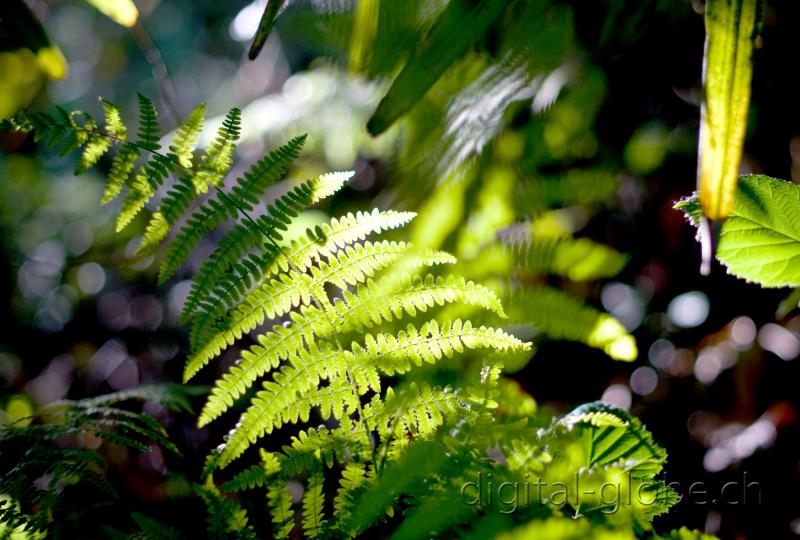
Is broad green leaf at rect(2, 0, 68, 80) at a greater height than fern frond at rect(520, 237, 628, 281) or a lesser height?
greater

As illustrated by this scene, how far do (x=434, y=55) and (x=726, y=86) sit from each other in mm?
383

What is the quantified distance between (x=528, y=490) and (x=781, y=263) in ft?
1.41

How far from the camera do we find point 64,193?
2.09 meters

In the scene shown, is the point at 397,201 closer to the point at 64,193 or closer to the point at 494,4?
the point at 494,4

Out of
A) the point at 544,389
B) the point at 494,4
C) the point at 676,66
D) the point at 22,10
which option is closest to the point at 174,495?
the point at 544,389

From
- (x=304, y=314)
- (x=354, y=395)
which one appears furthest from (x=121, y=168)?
(x=354, y=395)

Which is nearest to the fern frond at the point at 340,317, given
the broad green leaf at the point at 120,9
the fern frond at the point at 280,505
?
the fern frond at the point at 280,505

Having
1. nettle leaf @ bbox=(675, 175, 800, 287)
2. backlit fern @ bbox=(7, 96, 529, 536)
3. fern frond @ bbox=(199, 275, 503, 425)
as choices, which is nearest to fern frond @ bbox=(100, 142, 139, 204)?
backlit fern @ bbox=(7, 96, 529, 536)

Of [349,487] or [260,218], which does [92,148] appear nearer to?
[260,218]

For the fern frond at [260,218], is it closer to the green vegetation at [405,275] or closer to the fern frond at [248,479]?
the green vegetation at [405,275]

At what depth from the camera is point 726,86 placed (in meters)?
0.56

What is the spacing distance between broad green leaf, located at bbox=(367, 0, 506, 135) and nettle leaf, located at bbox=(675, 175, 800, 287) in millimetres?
416

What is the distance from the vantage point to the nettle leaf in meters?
0.67

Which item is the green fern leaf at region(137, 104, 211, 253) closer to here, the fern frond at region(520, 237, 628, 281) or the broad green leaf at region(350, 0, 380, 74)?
the broad green leaf at region(350, 0, 380, 74)
